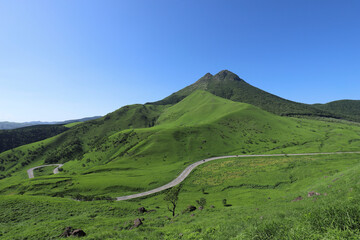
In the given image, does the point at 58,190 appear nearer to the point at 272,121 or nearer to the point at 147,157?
the point at 147,157

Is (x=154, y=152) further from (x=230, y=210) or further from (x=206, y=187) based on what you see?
(x=230, y=210)

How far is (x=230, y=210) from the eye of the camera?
109 feet

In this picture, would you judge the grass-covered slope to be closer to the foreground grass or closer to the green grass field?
the green grass field

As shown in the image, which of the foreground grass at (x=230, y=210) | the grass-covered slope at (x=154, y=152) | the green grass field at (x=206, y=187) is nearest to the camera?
the foreground grass at (x=230, y=210)

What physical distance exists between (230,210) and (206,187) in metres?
33.9

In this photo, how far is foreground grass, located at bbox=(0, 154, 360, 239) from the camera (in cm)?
980

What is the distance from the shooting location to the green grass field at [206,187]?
16.4 meters

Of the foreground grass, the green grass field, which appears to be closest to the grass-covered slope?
the green grass field

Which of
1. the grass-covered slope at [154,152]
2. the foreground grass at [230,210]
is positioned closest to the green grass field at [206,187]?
the foreground grass at [230,210]

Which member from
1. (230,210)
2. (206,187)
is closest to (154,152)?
(206,187)

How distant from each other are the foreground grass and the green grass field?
0.12 m

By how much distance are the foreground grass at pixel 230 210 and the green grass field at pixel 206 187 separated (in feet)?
0.40

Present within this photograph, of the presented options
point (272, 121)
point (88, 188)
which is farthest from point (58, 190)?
point (272, 121)

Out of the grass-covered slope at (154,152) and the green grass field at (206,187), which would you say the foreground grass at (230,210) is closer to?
the green grass field at (206,187)
